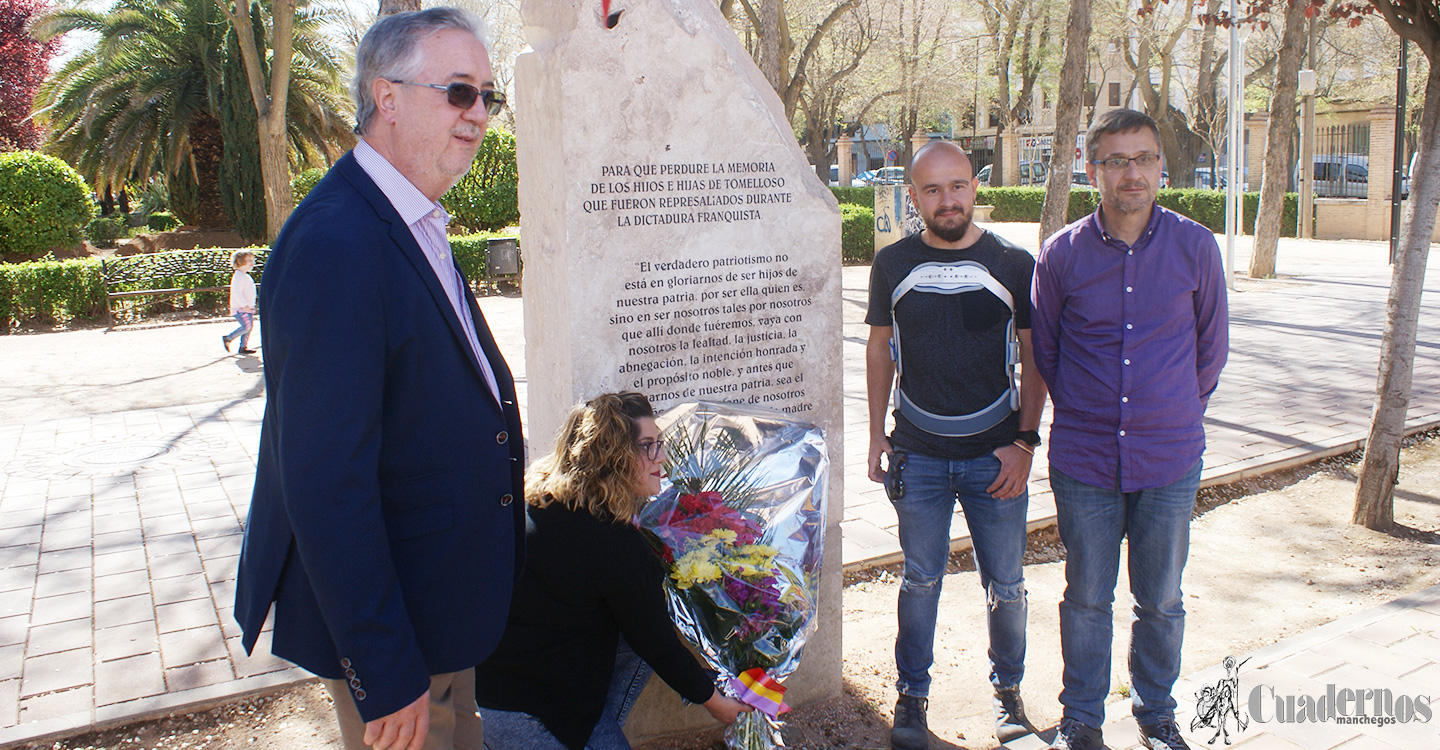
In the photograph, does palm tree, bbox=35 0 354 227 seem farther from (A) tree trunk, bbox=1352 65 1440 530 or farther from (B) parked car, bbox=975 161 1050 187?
(B) parked car, bbox=975 161 1050 187

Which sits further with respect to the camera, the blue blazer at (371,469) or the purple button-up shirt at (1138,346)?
the purple button-up shirt at (1138,346)

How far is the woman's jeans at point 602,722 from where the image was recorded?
2518 mm

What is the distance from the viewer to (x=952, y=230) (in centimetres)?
304

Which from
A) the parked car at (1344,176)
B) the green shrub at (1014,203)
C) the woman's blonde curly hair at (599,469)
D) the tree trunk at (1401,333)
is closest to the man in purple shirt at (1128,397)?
the woman's blonde curly hair at (599,469)

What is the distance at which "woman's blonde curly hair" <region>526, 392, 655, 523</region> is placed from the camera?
7.97 feet

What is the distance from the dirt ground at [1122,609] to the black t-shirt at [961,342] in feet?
3.42

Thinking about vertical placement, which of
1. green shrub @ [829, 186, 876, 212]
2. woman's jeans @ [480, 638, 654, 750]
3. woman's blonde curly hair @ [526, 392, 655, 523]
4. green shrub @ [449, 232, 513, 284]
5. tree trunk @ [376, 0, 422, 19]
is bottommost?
woman's jeans @ [480, 638, 654, 750]

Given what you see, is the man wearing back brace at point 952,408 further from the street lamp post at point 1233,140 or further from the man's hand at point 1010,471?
the street lamp post at point 1233,140

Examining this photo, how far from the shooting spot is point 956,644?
Result: 4016 mm

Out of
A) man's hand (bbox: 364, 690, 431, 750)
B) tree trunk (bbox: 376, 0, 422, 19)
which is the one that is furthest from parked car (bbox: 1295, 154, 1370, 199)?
man's hand (bbox: 364, 690, 431, 750)

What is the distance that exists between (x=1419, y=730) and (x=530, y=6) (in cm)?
350

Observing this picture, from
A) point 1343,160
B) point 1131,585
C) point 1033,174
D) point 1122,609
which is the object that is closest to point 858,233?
point 1343,160

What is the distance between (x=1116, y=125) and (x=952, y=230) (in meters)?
0.55

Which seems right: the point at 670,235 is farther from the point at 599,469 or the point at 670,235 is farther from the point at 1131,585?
the point at 1131,585
